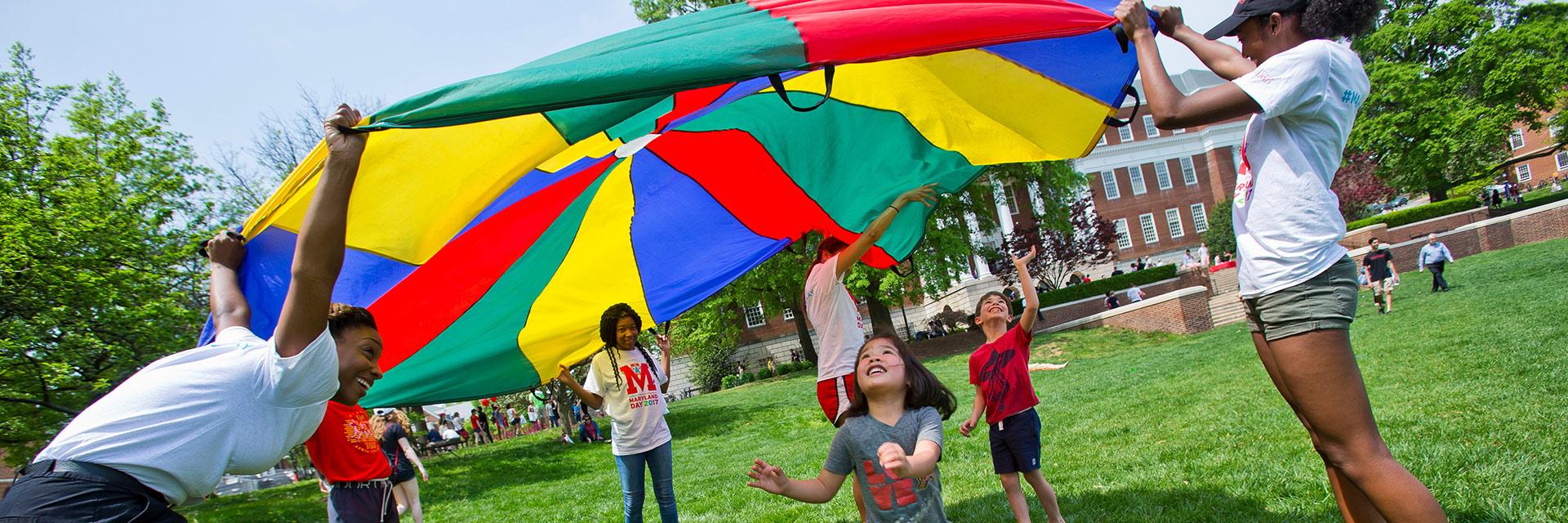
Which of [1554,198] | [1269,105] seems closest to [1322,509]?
[1269,105]

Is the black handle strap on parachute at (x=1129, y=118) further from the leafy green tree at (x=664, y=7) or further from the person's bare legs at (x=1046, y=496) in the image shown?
the leafy green tree at (x=664, y=7)

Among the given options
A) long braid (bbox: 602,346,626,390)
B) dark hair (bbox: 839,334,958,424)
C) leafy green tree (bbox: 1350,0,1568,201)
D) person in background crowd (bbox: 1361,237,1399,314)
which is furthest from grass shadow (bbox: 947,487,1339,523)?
leafy green tree (bbox: 1350,0,1568,201)

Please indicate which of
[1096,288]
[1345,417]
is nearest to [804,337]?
[1096,288]

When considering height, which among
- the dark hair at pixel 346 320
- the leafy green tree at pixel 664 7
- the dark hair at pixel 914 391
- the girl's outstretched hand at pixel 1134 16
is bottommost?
the dark hair at pixel 914 391

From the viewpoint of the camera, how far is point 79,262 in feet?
49.4

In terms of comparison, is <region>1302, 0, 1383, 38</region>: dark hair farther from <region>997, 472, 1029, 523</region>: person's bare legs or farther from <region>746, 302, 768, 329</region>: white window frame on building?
<region>746, 302, 768, 329</region>: white window frame on building

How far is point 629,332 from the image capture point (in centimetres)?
536

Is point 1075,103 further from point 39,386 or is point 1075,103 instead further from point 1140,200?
point 1140,200

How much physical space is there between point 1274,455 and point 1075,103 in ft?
10.3

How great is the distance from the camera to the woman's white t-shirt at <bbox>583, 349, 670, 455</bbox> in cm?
535

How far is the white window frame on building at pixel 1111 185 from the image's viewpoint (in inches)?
2251

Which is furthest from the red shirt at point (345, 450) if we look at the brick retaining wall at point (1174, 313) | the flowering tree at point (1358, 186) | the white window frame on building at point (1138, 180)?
the white window frame on building at point (1138, 180)

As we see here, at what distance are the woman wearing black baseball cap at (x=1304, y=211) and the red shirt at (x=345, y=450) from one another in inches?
180

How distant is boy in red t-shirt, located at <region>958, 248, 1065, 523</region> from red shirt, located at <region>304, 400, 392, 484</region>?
3.48 meters
